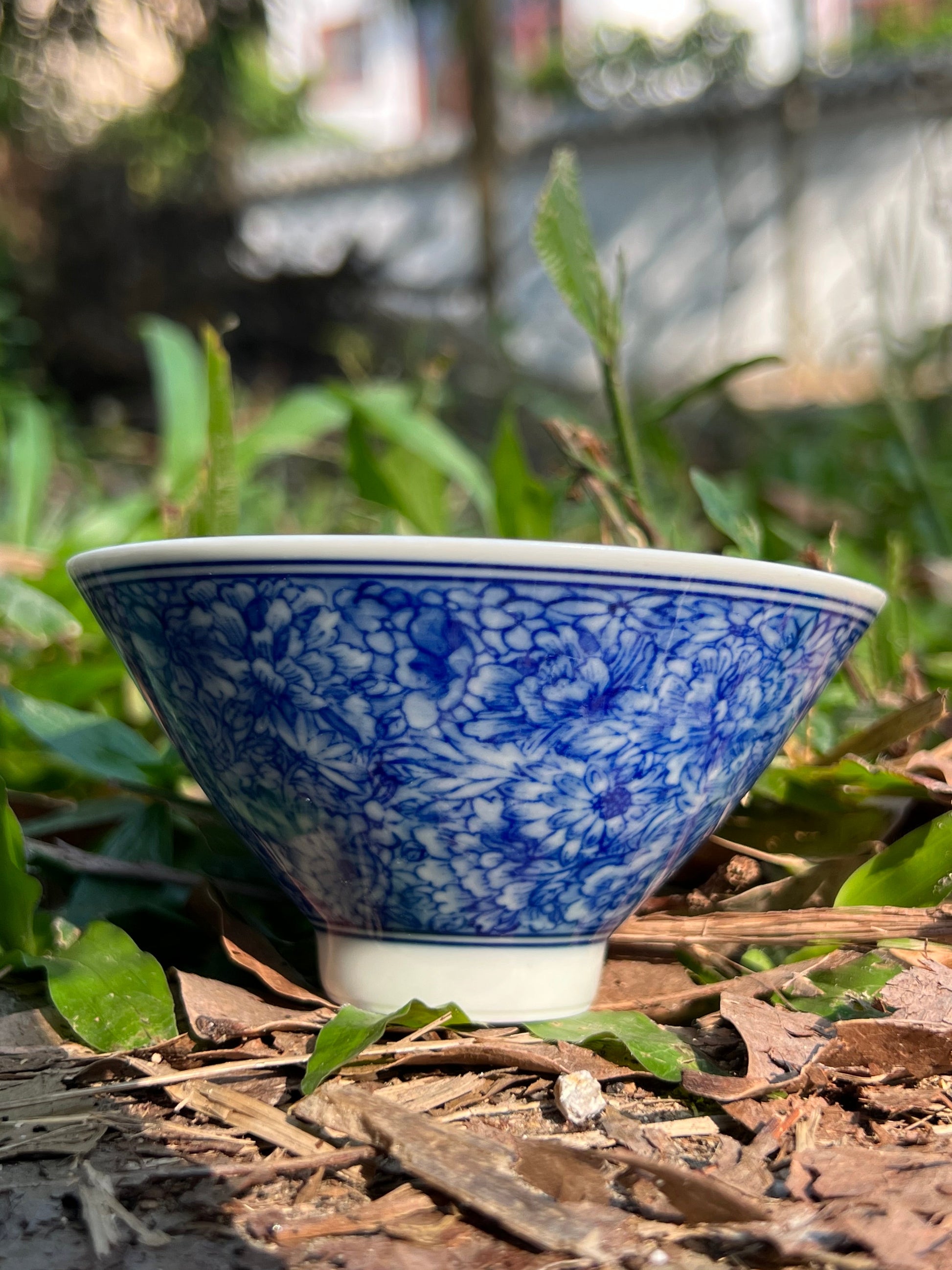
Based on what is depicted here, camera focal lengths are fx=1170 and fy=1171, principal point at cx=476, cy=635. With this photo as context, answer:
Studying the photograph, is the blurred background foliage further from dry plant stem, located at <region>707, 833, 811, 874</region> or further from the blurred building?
the blurred building

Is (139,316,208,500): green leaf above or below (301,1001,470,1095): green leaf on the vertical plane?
above

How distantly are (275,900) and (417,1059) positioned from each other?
18cm

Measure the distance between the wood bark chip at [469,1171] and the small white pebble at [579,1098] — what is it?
41mm

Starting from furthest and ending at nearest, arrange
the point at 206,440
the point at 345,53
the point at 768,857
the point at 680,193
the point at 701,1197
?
A: the point at 345,53 → the point at 680,193 → the point at 206,440 → the point at 768,857 → the point at 701,1197

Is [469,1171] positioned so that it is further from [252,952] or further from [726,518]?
[726,518]

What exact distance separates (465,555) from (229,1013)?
0.81 ft

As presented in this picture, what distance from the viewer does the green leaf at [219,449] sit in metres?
0.73

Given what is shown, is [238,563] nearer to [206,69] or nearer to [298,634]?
[298,634]

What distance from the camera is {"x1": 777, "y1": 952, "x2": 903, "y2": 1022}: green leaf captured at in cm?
53

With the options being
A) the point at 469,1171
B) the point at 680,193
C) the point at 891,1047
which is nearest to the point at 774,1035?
the point at 891,1047

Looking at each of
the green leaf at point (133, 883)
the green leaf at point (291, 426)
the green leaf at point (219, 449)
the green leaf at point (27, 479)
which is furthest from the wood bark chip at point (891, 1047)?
the green leaf at point (27, 479)

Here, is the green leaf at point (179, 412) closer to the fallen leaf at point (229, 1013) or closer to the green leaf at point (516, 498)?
the green leaf at point (516, 498)

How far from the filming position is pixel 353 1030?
0.49m

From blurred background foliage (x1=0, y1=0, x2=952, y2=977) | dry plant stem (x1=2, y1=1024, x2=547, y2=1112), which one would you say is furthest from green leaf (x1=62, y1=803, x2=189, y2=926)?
dry plant stem (x1=2, y1=1024, x2=547, y2=1112)
